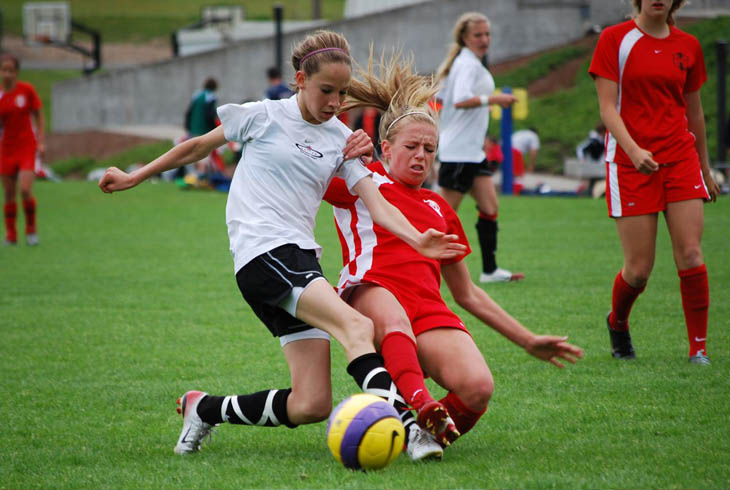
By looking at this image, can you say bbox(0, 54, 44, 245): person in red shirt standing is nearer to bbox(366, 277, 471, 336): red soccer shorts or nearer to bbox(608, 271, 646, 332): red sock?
bbox(608, 271, 646, 332): red sock

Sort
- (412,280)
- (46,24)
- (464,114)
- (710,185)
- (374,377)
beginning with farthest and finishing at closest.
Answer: (46,24) < (464,114) < (710,185) < (412,280) < (374,377)

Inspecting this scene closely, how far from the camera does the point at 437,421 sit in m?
4.07

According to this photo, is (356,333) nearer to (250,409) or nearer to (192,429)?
(250,409)

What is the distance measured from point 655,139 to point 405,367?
103 inches

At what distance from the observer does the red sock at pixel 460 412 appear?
178 inches

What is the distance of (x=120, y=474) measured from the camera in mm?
4297

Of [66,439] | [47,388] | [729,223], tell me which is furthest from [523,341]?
[729,223]

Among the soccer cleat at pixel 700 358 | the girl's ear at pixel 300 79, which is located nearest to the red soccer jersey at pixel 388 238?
the girl's ear at pixel 300 79

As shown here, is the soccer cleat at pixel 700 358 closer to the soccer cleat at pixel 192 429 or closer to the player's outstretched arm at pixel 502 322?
the player's outstretched arm at pixel 502 322

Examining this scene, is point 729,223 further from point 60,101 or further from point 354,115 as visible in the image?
point 60,101

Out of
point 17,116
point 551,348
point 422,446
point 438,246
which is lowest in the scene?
point 422,446

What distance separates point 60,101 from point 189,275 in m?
28.1

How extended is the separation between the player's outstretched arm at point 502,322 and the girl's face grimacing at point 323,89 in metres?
0.95

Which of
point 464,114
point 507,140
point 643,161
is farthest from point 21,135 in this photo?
point 643,161
